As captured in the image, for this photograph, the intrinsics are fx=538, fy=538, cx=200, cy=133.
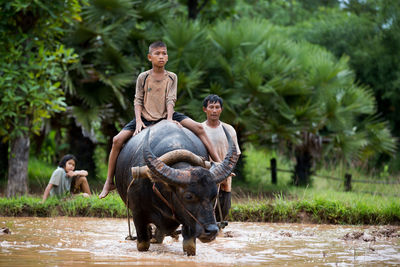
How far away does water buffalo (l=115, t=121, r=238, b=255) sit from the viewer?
15.8 ft

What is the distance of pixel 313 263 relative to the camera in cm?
515

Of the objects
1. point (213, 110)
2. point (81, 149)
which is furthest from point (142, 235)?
point (81, 149)

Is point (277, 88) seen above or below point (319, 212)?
above

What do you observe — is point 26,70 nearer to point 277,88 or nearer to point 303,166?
point 277,88

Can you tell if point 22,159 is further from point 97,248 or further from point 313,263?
point 313,263

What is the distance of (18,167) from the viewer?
10.9 metres

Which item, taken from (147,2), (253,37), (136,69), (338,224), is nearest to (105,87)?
(136,69)

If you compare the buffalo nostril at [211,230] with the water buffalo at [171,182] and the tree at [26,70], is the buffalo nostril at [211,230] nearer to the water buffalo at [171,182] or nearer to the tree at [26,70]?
the water buffalo at [171,182]

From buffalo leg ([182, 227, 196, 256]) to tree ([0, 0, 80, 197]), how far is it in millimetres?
5720

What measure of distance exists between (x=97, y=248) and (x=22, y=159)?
5.66 meters

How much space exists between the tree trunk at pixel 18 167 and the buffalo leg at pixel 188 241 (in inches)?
255

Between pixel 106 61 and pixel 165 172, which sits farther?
pixel 106 61

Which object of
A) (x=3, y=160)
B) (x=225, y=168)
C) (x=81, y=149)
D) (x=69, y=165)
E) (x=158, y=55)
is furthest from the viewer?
(x=3, y=160)

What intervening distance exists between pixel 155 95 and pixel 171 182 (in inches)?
66.0
